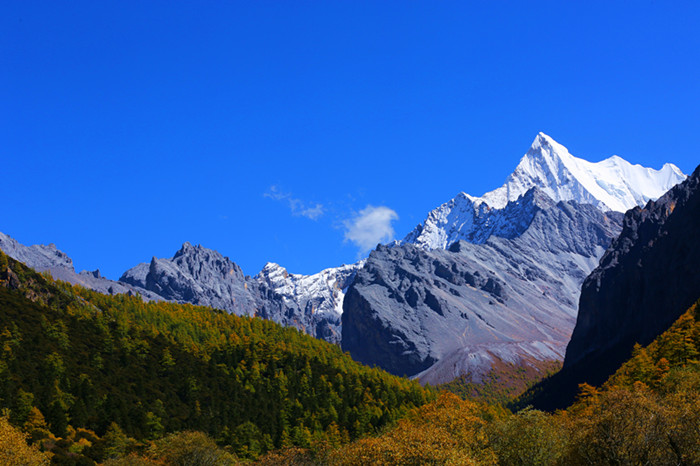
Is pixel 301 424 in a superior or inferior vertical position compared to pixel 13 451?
inferior

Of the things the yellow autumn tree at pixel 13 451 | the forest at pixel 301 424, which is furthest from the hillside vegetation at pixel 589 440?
the yellow autumn tree at pixel 13 451

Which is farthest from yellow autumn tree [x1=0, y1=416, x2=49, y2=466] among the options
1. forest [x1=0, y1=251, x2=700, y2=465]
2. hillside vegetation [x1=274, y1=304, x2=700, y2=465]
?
hillside vegetation [x1=274, y1=304, x2=700, y2=465]

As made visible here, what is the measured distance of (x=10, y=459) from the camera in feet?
266

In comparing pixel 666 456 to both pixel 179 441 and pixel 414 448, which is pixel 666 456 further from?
pixel 179 441

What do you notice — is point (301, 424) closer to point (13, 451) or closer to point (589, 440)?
point (13, 451)

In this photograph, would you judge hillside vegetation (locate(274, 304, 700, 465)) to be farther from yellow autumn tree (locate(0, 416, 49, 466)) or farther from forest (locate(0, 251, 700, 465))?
yellow autumn tree (locate(0, 416, 49, 466))

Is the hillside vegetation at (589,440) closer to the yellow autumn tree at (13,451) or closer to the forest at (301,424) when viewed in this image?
the forest at (301,424)

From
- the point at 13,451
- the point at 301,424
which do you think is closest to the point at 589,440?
the point at 13,451

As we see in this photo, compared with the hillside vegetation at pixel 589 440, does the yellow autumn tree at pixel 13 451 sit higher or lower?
higher

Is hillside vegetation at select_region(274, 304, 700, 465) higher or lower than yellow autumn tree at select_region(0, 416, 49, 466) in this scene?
lower

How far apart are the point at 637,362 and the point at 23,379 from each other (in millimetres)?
150164

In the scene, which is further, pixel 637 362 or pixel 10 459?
pixel 637 362

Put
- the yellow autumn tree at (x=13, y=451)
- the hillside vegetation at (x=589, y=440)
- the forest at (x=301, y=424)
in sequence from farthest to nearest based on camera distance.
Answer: the yellow autumn tree at (x=13, y=451), the forest at (x=301, y=424), the hillside vegetation at (x=589, y=440)

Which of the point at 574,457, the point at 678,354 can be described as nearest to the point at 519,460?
the point at 574,457
